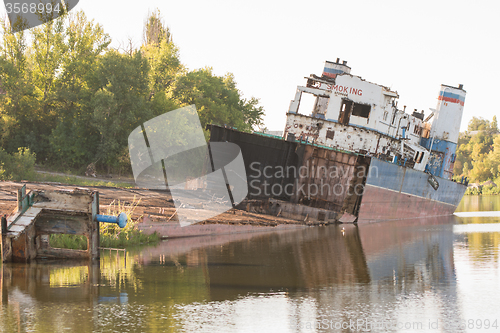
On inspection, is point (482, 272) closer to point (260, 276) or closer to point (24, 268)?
point (260, 276)

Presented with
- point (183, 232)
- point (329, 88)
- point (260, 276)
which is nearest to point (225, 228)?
point (183, 232)

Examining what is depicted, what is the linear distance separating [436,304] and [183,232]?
11.3 m

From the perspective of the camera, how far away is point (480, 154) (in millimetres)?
92688

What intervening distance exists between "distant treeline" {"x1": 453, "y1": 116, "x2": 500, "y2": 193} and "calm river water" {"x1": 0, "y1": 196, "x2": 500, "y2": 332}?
219 ft

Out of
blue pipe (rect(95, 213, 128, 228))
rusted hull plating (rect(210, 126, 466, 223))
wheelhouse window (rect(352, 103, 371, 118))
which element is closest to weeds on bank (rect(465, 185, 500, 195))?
wheelhouse window (rect(352, 103, 371, 118))

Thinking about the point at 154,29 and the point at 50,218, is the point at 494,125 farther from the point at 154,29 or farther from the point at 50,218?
the point at 50,218

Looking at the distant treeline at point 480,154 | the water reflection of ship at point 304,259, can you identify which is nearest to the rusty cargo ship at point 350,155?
the water reflection of ship at point 304,259

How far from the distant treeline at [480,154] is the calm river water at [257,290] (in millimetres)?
66662

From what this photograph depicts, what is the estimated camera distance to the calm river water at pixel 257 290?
10.8 metres

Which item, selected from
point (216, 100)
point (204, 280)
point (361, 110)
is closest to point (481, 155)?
point (216, 100)

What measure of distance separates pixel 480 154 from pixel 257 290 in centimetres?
8863

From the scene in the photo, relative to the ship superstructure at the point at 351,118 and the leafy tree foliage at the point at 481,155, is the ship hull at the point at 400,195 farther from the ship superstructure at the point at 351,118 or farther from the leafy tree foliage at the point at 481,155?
the leafy tree foliage at the point at 481,155

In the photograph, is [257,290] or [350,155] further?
[350,155]

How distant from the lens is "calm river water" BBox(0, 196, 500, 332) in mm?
10844
